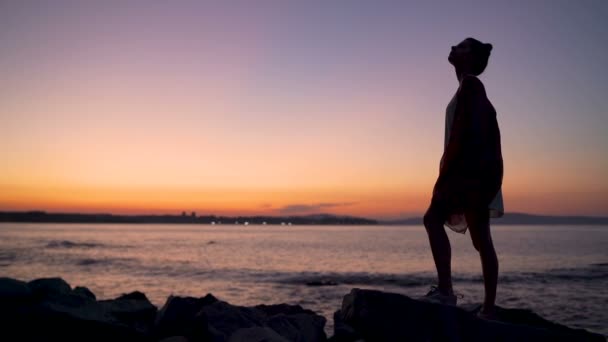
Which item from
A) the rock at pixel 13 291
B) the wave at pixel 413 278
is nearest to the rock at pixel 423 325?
the rock at pixel 13 291

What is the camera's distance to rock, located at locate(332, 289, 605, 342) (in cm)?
426

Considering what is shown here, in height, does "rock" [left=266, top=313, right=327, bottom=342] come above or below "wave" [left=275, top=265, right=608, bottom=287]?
above

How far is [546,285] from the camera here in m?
18.4

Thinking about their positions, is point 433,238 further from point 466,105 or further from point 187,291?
point 187,291

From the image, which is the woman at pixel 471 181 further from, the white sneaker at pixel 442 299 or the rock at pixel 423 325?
the rock at pixel 423 325

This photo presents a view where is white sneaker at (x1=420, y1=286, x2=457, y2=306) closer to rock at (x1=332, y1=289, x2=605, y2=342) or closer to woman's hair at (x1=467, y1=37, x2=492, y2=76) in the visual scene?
rock at (x1=332, y1=289, x2=605, y2=342)

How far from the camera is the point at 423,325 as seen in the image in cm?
434

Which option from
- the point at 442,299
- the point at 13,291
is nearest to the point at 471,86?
the point at 442,299

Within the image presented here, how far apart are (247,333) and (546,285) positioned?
56.3ft

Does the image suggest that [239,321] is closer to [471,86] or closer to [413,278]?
[471,86]

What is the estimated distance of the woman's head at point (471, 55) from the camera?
4.51 metres

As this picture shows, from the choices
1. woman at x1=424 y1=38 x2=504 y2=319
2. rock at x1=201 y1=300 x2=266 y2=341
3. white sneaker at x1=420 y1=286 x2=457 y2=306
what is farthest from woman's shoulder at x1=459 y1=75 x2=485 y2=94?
rock at x1=201 y1=300 x2=266 y2=341

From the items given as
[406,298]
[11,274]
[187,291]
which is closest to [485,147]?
[406,298]

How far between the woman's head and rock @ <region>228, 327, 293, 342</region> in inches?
116
